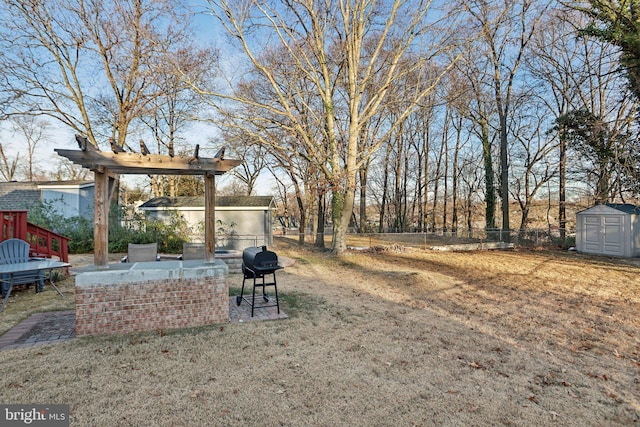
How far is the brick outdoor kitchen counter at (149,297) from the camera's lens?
4.26m

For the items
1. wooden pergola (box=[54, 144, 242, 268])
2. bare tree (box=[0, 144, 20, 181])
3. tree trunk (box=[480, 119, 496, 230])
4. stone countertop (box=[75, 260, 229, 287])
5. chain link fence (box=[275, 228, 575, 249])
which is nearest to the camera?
stone countertop (box=[75, 260, 229, 287])

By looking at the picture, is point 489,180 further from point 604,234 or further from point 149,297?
point 149,297

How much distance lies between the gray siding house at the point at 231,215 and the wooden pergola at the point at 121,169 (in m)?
11.0

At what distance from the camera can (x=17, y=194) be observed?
16.8 metres

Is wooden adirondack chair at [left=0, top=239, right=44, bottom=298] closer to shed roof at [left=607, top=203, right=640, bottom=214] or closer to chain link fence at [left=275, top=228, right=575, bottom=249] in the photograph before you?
chain link fence at [left=275, top=228, right=575, bottom=249]

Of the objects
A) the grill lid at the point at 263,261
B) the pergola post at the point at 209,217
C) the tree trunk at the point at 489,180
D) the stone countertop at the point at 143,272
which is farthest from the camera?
the tree trunk at the point at 489,180

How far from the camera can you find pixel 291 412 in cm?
269

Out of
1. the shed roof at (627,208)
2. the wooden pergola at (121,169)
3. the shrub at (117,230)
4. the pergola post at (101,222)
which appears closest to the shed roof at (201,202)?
the shrub at (117,230)

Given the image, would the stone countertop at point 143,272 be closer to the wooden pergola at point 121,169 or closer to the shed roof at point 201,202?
the wooden pergola at point 121,169

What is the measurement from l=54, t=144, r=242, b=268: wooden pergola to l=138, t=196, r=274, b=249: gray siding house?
1099 centimetres

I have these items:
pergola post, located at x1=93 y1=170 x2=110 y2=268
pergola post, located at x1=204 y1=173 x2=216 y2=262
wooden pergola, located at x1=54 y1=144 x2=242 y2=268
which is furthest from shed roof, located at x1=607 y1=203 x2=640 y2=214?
pergola post, located at x1=93 y1=170 x2=110 y2=268

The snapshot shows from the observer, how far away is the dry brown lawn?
8.86 feet

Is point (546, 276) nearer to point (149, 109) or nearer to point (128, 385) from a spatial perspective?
point (128, 385)

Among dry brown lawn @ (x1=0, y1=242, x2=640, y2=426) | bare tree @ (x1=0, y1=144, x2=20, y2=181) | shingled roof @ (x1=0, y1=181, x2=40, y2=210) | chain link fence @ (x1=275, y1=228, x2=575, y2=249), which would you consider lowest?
dry brown lawn @ (x1=0, y1=242, x2=640, y2=426)
